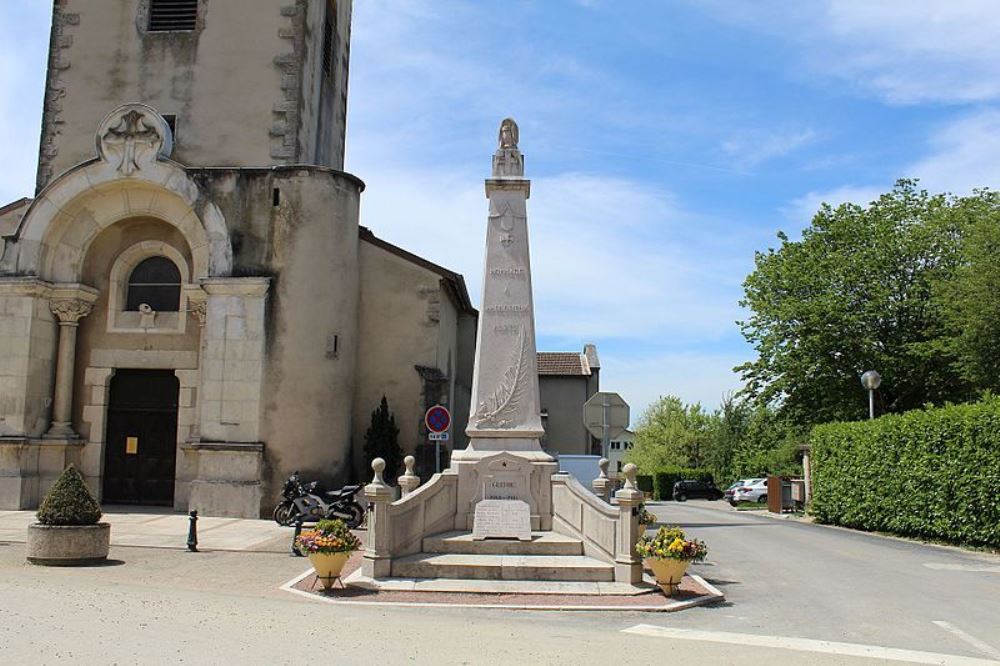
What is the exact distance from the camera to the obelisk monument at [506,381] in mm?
12531

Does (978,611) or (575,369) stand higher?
(575,369)

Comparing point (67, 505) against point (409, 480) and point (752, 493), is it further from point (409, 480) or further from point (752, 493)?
point (752, 493)

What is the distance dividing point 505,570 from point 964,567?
779 centimetres

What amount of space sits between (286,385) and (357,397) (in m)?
2.56

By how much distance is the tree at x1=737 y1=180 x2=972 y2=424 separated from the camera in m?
30.0

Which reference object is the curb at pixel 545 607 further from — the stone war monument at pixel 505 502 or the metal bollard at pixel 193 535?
the metal bollard at pixel 193 535

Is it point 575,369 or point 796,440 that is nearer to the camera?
point 575,369

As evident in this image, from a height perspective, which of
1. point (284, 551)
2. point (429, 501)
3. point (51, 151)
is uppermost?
point (51, 151)

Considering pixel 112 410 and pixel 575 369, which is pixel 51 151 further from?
pixel 575 369

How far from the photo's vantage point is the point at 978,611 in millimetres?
9953

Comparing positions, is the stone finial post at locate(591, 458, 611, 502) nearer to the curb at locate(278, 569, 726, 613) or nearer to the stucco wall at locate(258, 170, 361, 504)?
the curb at locate(278, 569, 726, 613)

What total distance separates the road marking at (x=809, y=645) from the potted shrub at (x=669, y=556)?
1451mm

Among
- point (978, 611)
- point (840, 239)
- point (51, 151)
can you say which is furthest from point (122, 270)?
point (840, 239)

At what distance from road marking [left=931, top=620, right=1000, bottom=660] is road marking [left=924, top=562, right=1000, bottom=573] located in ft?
16.0
